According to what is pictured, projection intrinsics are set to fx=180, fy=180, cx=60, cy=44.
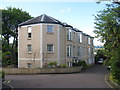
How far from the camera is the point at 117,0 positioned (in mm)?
12961

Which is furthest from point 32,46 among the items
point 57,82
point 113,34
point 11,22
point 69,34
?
point 113,34

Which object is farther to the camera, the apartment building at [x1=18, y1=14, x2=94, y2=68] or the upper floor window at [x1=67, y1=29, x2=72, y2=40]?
the upper floor window at [x1=67, y1=29, x2=72, y2=40]

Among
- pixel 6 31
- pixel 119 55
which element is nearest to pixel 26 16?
pixel 6 31

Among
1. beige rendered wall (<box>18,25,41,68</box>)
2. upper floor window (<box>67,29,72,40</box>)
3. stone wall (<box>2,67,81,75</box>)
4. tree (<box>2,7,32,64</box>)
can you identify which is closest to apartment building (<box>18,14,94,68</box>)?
beige rendered wall (<box>18,25,41,68</box>)

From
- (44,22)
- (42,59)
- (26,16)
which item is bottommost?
(42,59)

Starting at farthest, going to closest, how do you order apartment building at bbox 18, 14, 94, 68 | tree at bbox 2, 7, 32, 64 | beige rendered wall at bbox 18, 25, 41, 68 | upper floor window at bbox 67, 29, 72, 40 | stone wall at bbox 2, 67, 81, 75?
tree at bbox 2, 7, 32, 64
upper floor window at bbox 67, 29, 72, 40
beige rendered wall at bbox 18, 25, 41, 68
apartment building at bbox 18, 14, 94, 68
stone wall at bbox 2, 67, 81, 75

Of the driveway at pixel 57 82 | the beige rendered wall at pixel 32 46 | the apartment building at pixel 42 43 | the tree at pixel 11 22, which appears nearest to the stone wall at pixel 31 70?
the apartment building at pixel 42 43

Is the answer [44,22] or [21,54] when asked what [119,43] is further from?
[21,54]

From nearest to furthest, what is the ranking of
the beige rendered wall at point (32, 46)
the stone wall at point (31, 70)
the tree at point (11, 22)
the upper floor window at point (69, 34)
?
1. the stone wall at point (31, 70)
2. the beige rendered wall at point (32, 46)
3. the upper floor window at point (69, 34)
4. the tree at point (11, 22)

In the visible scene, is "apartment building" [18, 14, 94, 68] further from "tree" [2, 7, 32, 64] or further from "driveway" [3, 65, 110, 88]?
"tree" [2, 7, 32, 64]

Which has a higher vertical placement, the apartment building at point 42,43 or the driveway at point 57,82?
the apartment building at point 42,43

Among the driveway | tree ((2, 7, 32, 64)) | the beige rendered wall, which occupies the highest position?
tree ((2, 7, 32, 64))

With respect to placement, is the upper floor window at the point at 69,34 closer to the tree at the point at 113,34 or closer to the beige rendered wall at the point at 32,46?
the beige rendered wall at the point at 32,46

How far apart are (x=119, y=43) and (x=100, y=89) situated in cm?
482
